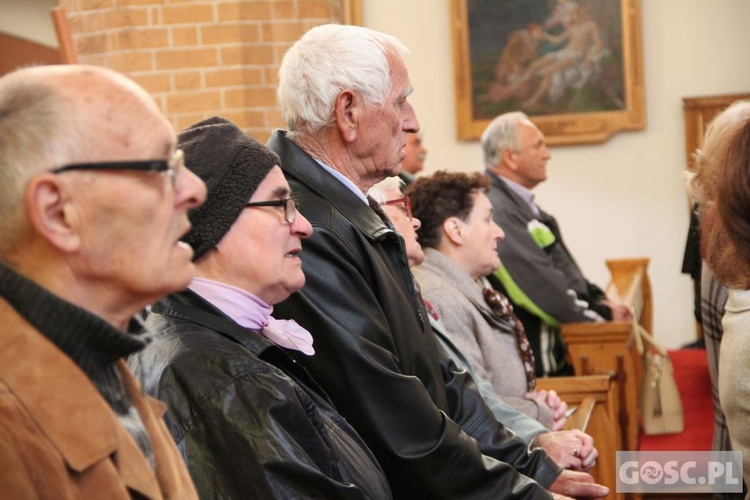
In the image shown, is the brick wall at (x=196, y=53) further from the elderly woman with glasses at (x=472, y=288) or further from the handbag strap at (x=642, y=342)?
the elderly woman with glasses at (x=472, y=288)

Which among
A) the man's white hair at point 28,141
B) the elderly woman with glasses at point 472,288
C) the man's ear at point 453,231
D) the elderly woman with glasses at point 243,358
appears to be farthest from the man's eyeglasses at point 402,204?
the man's white hair at point 28,141

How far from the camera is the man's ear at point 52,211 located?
55.7 inches

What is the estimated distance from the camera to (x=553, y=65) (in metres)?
9.90

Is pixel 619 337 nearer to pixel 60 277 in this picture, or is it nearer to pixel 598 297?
pixel 598 297

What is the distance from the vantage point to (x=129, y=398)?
1.57 metres

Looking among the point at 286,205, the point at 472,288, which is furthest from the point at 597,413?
the point at 286,205

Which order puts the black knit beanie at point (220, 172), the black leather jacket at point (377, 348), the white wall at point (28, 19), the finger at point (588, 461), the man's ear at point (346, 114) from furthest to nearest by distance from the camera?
the white wall at point (28, 19) < the finger at point (588, 461) < the man's ear at point (346, 114) < the black leather jacket at point (377, 348) < the black knit beanie at point (220, 172)

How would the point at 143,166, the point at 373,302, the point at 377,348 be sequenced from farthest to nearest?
the point at 373,302 → the point at 377,348 → the point at 143,166

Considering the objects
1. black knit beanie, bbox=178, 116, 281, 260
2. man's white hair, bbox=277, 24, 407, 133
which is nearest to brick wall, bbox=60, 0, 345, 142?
man's white hair, bbox=277, 24, 407, 133

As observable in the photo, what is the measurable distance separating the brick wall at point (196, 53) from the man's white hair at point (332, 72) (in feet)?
13.0

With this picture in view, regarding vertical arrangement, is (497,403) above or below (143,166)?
below

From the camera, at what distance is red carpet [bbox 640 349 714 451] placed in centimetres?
601

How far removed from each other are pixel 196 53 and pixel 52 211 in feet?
19.3

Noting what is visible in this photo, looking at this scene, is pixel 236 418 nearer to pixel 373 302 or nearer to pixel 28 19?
pixel 373 302
